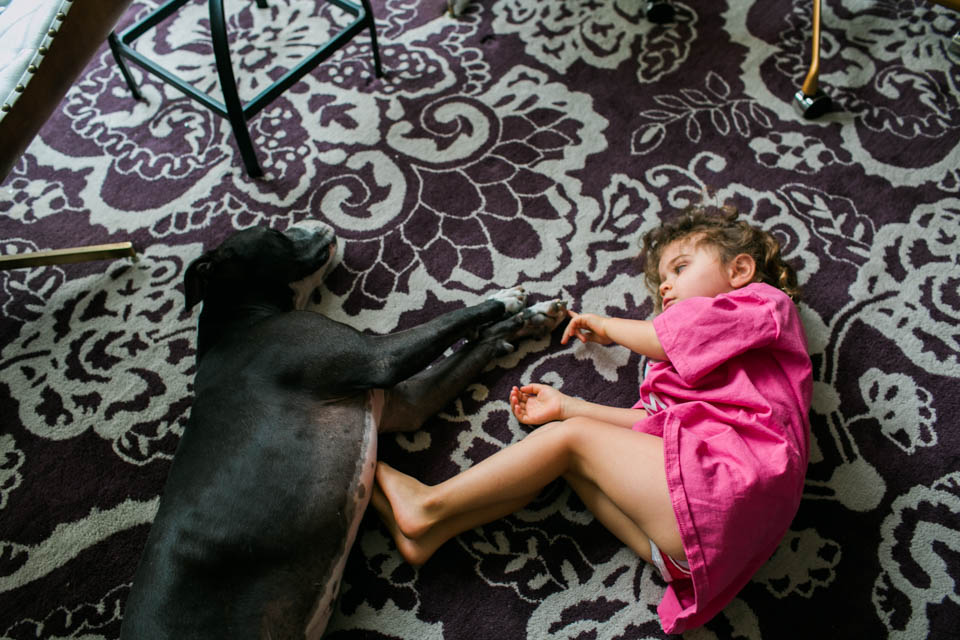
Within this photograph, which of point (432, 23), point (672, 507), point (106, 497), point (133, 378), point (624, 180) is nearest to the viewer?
point (672, 507)

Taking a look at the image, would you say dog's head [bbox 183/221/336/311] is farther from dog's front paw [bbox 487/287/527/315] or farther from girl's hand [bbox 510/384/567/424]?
girl's hand [bbox 510/384/567/424]

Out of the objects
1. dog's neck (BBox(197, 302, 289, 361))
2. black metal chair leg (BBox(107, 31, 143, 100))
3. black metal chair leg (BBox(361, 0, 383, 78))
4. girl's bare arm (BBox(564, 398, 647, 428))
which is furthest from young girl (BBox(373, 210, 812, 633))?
black metal chair leg (BBox(107, 31, 143, 100))

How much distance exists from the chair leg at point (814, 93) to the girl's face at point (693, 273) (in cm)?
75

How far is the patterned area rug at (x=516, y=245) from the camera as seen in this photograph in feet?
4.37

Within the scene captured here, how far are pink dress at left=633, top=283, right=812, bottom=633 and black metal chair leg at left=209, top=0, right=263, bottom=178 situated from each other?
1191 millimetres

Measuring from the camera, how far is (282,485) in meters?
1.19

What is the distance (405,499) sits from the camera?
1318 mm

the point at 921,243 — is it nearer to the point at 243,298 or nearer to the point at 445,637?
the point at 445,637

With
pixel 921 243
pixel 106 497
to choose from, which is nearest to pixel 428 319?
pixel 106 497

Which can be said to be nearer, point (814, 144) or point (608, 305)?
point (608, 305)

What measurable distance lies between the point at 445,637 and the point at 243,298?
0.83 m

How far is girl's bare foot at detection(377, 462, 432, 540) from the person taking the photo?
129cm

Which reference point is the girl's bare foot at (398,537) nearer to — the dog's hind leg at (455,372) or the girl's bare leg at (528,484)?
the girl's bare leg at (528,484)

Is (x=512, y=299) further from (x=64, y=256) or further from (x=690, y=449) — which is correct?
(x=64, y=256)
